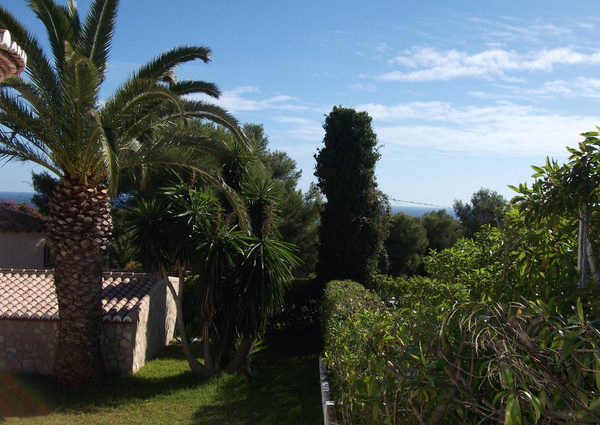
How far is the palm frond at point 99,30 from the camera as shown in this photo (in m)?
8.61

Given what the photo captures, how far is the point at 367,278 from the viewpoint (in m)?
15.0

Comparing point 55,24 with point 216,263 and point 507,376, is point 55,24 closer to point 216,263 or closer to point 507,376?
point 216,263

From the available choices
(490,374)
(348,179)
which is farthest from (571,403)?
(348,179)

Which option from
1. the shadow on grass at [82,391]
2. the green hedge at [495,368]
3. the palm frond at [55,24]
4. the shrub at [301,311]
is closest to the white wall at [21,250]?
the shadow on grass at [82,391]

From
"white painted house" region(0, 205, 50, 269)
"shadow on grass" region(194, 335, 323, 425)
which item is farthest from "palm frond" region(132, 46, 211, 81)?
"white painted house" region(0, 205, 50, 269)

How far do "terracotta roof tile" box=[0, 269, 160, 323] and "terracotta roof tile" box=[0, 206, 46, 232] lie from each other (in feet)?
23.9

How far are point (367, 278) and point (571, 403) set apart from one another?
44.3 feet

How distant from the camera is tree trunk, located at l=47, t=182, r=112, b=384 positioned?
8883 mm

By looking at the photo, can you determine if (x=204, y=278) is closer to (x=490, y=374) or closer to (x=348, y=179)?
(x=348, y=179)

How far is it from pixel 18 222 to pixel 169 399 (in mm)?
13794

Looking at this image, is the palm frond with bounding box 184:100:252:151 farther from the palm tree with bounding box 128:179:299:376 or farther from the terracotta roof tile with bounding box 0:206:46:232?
the terracotta roof tile with bounding box 0:206:46:232

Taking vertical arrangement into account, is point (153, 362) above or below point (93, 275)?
below

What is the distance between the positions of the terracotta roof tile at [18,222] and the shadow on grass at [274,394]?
38.1 ft

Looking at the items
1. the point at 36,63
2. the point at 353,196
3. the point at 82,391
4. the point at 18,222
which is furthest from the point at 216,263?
the point at 18,222
